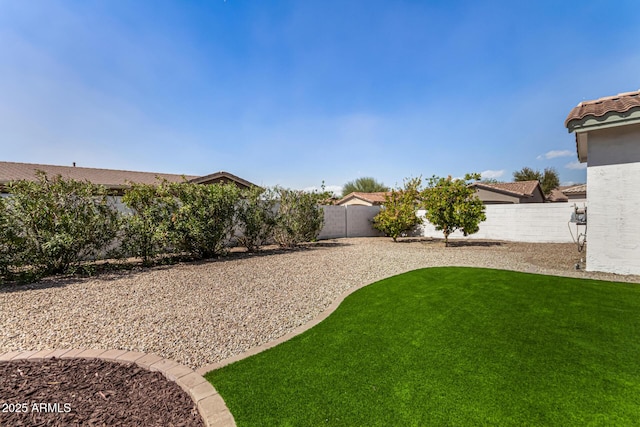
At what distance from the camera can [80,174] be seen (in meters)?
17.5

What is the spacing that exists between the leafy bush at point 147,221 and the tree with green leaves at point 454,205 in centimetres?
1076

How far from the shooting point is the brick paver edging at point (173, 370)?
8.05ft

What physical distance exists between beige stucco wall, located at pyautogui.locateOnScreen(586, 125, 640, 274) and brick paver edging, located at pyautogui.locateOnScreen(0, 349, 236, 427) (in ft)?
28.9

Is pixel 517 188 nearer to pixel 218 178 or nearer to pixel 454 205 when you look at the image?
pixel 454 205

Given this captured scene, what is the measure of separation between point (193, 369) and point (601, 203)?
9.14m

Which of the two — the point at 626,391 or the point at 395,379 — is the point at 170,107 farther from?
the point at 626,391

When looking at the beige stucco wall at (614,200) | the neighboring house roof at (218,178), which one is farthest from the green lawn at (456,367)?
the neighboring house roof at (218,178)

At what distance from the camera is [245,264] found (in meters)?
9.23

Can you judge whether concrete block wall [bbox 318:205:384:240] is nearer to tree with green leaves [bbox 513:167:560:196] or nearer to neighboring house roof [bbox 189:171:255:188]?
neighboring house roof [bbox 189:171:255:188]

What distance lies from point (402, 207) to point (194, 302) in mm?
12229

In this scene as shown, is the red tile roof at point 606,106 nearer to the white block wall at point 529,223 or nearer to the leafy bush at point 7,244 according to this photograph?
the white block wall at point 529,223

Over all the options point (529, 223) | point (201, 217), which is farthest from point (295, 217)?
point (529, 223)

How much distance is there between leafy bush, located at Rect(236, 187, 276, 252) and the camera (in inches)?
446

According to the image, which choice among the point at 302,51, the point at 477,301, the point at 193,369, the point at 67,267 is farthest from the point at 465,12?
the point at 67,267
